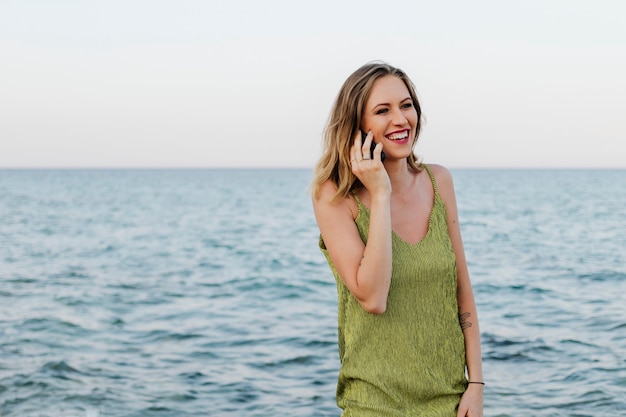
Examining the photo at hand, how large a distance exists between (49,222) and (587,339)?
30.6m

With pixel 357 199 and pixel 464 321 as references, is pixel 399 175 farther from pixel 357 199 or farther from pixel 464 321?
pixel 464 321

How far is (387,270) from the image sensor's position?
293 cm

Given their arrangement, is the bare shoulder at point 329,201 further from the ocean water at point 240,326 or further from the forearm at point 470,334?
the ocean water at point 240,326

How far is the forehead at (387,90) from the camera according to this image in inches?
121

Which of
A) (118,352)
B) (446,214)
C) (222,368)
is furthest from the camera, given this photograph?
(118,352)

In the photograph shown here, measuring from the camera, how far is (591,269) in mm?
19938

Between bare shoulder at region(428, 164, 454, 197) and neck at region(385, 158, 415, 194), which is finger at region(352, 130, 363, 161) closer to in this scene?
neck at region(385, 158, 415, 194)

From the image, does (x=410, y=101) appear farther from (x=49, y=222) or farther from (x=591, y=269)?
(x=49, y=222)

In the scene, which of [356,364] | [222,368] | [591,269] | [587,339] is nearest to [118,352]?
[222,368]

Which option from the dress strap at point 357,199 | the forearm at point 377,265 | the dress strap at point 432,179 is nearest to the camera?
the forearm at point 377,265

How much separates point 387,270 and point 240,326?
35.4ft

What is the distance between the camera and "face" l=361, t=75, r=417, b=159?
308cm

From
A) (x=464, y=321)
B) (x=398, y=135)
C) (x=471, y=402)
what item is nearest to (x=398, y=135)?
(x=398, y=135)

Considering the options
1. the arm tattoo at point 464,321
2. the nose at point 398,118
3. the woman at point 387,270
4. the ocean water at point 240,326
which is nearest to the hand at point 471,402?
the woman at point 387,270
